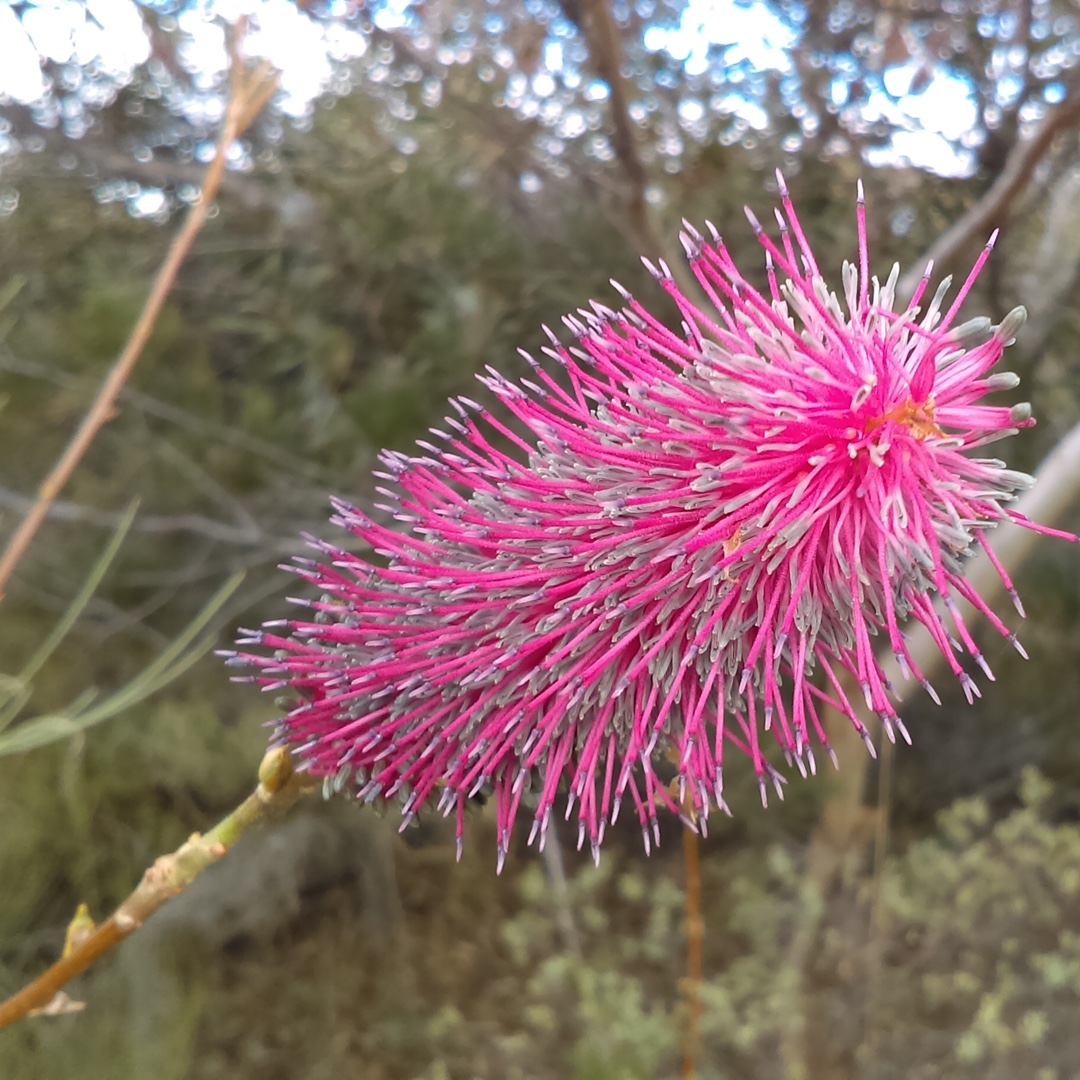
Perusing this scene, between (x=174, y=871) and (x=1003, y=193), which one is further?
(x=1003, y=193)

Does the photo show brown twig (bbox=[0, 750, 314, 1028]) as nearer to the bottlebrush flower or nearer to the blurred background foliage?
the bottlebrush flower

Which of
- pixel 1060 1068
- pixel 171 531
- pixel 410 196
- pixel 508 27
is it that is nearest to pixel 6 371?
pixel 171 531

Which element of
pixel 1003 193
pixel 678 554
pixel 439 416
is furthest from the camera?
pixel 439 416

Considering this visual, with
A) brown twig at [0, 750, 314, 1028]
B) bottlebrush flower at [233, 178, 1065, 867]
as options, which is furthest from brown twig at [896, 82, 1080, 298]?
brown twig at [0, 750, 314, 1028]

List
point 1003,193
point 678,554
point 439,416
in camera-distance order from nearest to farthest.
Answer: point 678,554 < point 1003,193 < point 439,416

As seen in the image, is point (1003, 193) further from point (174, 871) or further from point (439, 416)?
point (174, 871)

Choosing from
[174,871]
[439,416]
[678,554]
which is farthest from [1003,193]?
[174,871]

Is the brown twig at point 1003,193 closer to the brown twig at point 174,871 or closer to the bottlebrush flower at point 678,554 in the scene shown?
the bottlebrush flower at point 678,554

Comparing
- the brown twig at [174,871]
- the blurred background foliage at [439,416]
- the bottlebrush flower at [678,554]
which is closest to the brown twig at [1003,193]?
the blurred background foliage at [439,416]
